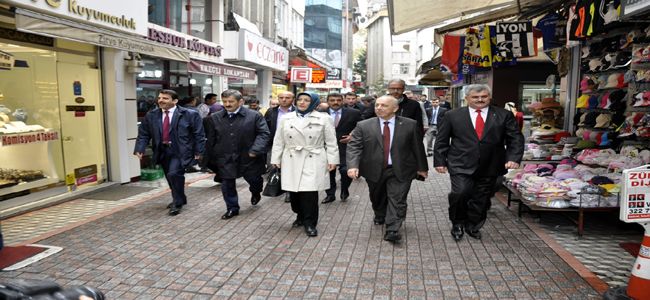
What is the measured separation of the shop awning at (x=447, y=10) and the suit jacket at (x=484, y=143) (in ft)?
9.42

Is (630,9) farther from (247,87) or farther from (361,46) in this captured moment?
(361,46)

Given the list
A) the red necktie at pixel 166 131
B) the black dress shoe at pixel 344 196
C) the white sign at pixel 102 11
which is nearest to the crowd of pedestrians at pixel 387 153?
the red necktie at pixel 166 131

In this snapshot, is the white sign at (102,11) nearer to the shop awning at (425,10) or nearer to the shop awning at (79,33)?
the shop awning at (79,33)

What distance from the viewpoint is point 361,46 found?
89.5m

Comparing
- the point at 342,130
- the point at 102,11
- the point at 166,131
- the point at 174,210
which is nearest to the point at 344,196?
the point at 342,130

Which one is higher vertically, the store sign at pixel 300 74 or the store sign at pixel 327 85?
the store sign at pixel 300 74

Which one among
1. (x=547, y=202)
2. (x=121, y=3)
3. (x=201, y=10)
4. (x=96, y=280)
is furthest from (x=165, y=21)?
(x=547, y=202)

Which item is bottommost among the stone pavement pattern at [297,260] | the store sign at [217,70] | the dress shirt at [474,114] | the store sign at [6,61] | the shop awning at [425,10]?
the stone pavement pattern at [297,260]

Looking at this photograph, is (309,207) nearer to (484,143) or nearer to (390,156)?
(390,156)

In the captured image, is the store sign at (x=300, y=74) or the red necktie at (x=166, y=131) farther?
the store sign at (x=300, y=74)

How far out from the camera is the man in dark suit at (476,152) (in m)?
5.53

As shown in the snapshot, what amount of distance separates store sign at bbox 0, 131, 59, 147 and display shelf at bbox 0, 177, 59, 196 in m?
0.61

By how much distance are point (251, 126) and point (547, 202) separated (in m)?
3.93

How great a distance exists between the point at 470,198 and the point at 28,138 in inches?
247
